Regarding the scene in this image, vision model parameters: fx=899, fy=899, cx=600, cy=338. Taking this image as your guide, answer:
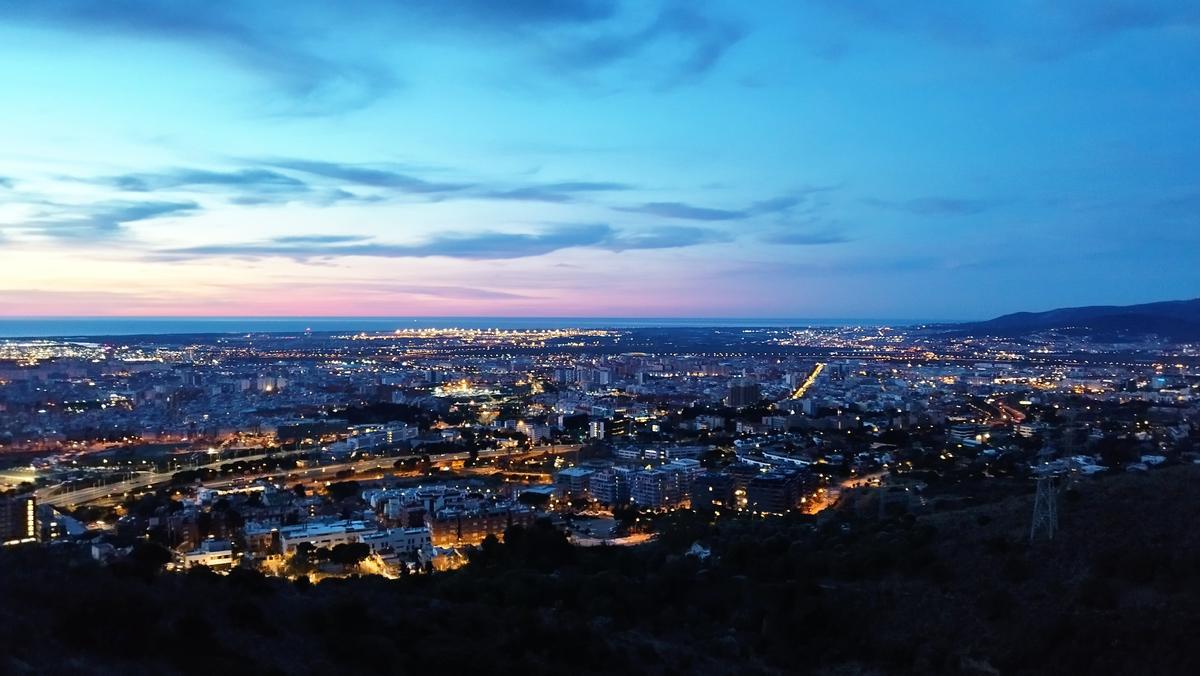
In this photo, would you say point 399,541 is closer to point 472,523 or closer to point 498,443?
point 472,523

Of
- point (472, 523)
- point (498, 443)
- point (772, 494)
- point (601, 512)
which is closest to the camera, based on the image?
point (472, 523)

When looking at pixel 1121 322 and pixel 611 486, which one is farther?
pixel 1121 322

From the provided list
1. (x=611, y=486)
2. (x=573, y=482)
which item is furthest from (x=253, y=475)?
(x=611, y=486)

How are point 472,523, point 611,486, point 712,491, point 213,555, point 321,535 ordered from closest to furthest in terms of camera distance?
1. point 213,555
2. point 321,535
3. point 472,523
4. point 712,491
5. point 611,486

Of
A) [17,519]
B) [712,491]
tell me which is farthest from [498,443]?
[17,519]

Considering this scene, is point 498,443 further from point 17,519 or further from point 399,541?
point 17,519

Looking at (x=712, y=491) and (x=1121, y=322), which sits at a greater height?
(x=1121, y=322)

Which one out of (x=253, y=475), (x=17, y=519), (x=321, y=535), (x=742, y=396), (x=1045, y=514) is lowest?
(x=253, y=475)
